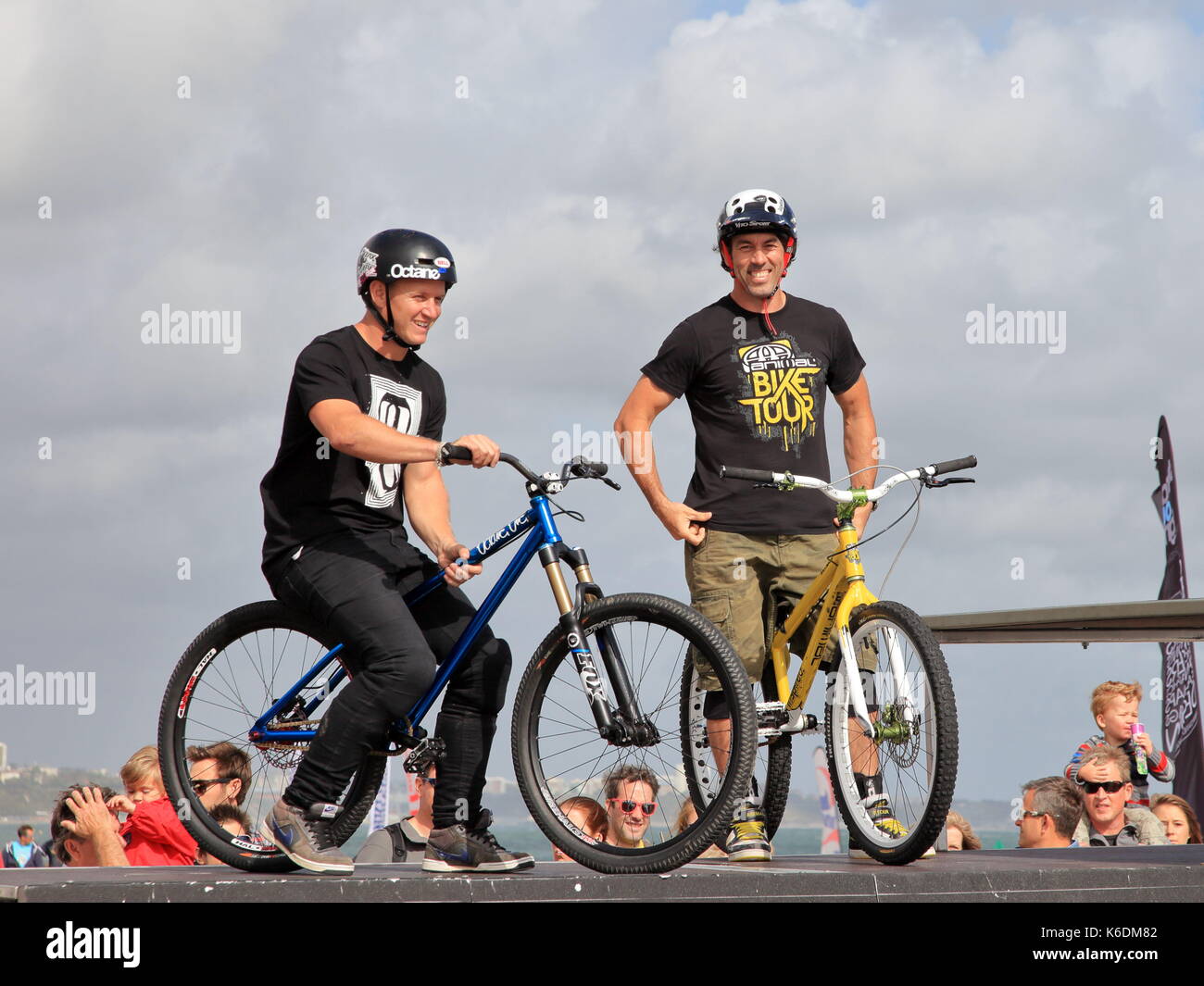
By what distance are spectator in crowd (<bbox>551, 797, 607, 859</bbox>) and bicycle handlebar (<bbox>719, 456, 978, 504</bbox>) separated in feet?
4.11

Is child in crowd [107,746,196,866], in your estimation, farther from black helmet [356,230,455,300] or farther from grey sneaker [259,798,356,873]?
black helmet [356,230,455,300]

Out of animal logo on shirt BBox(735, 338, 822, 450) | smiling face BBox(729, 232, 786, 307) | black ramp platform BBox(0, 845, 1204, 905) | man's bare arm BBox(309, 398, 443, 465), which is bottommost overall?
black ramp platform BBox(0, 845, 1204, 905)

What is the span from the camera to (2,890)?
4.07 meters

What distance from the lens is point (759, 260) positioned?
18.1 ft

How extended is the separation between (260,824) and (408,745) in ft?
1.93

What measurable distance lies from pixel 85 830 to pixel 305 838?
1.84 metres

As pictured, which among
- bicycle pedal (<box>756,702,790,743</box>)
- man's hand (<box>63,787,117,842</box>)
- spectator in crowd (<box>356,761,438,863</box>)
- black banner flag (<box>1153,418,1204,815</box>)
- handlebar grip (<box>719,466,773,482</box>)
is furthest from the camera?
black banner flag (<box>1153,418,1204,815</box>)

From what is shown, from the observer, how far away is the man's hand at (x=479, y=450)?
4.27 metres

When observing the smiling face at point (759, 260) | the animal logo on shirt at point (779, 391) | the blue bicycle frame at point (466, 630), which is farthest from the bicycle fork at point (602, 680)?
the smiling face at point (759, 260)

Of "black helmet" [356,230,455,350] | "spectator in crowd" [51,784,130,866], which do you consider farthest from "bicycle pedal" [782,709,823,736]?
"spectator in crowd" [51,784,130,866]

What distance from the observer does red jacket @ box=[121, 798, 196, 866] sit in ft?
19.3

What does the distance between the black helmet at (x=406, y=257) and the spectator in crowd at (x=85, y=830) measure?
9.15ft
